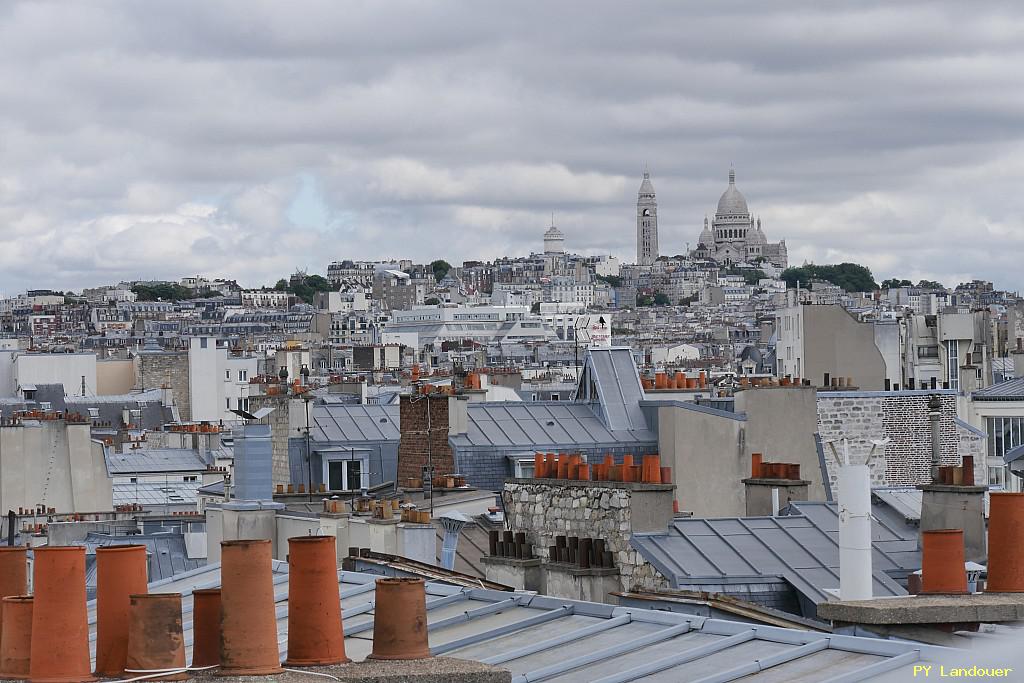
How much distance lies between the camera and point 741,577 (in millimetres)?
14180

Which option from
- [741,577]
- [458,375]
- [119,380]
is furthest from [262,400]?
[119,380]

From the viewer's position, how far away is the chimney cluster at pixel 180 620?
280 inches

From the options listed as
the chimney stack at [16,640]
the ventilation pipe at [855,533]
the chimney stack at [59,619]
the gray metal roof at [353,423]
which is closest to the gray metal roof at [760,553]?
the ventilation pipe at [855,533]

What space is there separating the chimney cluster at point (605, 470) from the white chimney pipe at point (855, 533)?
3.04 m

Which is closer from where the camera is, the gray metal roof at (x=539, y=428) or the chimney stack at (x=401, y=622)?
the chimney stack at (x=401, y=622)

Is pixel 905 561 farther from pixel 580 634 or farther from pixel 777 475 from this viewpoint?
pixel 580 634

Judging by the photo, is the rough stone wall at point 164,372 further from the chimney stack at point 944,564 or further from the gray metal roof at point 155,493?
the chimney stack at point 944,564

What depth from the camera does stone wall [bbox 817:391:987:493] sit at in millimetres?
23438

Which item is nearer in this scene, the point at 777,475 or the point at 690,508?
the point at 777,475

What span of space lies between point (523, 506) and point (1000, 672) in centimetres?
1135

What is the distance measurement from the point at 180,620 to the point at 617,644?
324cm

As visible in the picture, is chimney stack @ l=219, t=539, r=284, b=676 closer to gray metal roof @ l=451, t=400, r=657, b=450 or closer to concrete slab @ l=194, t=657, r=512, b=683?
concrete slab @ l=194, t=657, r=512, b=683

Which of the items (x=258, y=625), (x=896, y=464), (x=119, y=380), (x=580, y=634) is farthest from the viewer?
(x=119, y=380)

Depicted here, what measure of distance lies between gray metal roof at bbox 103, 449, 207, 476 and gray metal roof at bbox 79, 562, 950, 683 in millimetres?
28788
